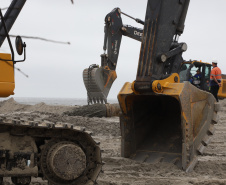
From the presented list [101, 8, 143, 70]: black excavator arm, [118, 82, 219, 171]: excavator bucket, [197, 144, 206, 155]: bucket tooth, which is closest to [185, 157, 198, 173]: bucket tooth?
[118, 82, 219, 171]: excavator bucket

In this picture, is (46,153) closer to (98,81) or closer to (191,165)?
(191,165)

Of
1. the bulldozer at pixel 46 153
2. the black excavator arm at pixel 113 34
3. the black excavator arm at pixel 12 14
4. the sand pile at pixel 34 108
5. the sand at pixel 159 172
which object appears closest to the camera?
the black excavator arm at pixel 12 14

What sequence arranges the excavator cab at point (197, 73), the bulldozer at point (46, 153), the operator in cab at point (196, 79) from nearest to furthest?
the bulldozer at point (46, 153) < the excavator cab at point (197, 73) < the operator in cab at point (196, 79)

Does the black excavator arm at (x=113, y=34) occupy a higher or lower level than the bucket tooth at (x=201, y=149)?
higher

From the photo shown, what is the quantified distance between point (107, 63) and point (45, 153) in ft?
34.7

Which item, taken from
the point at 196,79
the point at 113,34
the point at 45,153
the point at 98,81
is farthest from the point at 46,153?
the point at 113,34

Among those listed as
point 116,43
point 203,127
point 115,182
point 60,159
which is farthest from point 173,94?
point 116,43

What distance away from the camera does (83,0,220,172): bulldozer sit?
207 inches

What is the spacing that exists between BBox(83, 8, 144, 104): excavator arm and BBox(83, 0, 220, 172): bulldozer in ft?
26.3

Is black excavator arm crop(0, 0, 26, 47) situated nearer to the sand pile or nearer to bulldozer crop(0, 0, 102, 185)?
bulldozer crop(0, 0, 102, 185)

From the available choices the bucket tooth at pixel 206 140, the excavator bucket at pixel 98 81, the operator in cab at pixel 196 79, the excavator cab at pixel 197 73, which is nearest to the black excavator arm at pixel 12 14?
the bucket tooth at pixel 206 140

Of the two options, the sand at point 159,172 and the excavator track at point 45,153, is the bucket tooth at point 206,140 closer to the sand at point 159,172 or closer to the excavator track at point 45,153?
the sand at point 159,172

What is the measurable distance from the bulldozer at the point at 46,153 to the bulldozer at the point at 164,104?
1.48 metres

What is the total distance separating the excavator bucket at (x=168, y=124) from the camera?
17.0 feet
